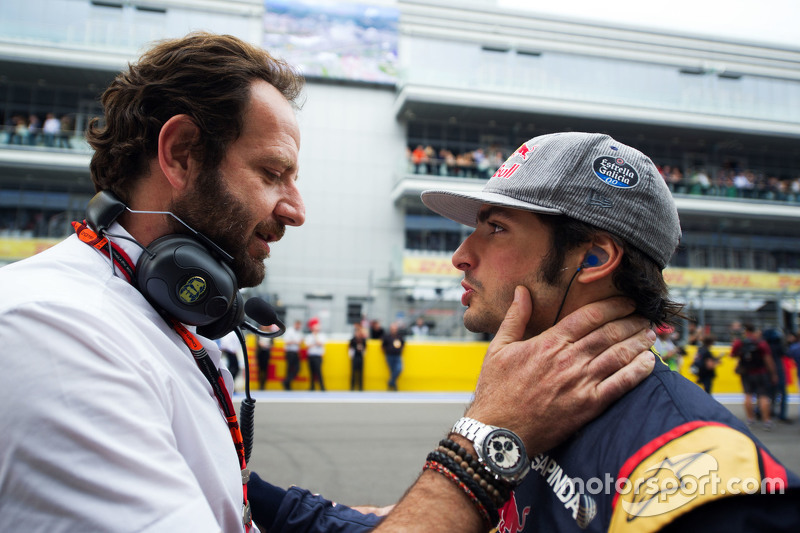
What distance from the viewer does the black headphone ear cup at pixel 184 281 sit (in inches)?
52.1

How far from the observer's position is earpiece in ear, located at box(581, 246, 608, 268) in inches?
55.2

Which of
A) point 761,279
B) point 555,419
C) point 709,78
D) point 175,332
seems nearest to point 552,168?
point 555,419

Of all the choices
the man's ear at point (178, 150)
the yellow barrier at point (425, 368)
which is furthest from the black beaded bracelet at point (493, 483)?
the yellow barrier at point (425, 368)

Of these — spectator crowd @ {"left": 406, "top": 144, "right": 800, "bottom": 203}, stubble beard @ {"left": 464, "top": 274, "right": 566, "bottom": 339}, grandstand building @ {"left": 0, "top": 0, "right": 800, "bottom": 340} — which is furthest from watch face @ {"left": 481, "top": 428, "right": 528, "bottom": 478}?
spectator crowd @ {"left": 406, "top": 144, "right": 800, "bottom": 203}

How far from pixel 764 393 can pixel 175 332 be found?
10286 millimetres

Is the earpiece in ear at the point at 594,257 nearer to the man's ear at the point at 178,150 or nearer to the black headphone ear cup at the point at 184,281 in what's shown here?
the black headphone ear cup at the point at 184,281

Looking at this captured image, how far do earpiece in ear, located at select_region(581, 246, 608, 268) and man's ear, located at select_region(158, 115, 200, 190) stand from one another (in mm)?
1228

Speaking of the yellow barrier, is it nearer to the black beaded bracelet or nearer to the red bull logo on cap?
the red bull logo on cap

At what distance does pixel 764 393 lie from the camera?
8.55m

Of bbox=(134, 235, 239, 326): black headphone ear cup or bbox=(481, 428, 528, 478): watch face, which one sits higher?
bbox=(134, 235, 239, 326): black headphone ear cup

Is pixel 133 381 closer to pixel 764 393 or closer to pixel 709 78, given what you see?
pixel 764 393

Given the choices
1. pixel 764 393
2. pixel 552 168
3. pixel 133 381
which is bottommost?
pixel 764 393

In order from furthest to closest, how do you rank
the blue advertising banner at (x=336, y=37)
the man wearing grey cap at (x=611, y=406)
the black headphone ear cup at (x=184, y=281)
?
the blue advertising banner at (x=336, y=37), the black headphone ear cup at (x=184, y=281), the man wearing grey cap at (x=611, y=406)

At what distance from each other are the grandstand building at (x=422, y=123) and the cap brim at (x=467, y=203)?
14.8 metres
